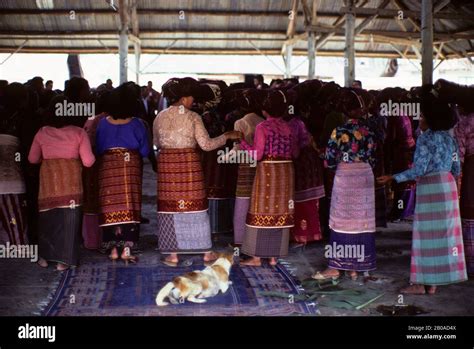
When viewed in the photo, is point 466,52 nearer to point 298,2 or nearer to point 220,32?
point 298,2

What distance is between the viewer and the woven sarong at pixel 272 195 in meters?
5.87

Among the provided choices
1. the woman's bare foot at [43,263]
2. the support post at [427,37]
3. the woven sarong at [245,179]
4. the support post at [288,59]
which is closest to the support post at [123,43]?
the support post at [288,59]

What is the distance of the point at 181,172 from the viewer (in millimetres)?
5859

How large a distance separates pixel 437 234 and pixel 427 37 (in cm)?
427

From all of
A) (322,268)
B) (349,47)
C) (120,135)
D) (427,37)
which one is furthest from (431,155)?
(349,47)

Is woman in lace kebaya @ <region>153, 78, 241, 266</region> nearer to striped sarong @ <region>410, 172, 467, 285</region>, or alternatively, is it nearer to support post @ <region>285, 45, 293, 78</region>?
striped sarong @ <region>410, 172, 467, 285</region>

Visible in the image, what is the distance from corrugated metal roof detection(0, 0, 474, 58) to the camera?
17938 millimetres

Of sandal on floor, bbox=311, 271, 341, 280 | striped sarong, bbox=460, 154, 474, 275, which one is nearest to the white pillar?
sandal on floor, bbox=311, 271, 341, 280

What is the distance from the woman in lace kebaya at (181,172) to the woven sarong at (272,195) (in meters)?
0.39

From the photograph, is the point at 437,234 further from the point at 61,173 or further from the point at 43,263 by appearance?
the point at 43,263

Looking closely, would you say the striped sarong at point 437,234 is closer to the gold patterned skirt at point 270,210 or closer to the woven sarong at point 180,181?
the gold patterned skirt at point 270,210

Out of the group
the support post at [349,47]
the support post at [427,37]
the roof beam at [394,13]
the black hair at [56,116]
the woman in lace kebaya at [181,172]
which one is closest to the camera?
the black hair at [56,116]

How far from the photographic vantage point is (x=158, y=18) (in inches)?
737

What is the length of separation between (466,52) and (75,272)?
51.7ft
